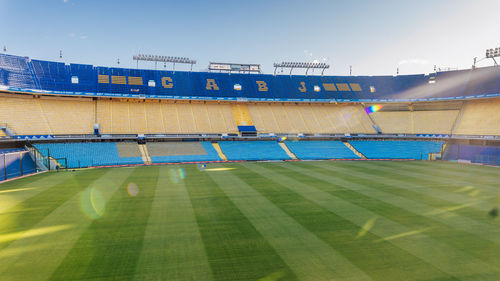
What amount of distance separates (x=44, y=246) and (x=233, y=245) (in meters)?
6.94

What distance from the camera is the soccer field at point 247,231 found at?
8.44 metres

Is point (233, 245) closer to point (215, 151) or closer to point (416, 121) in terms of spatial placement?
point (215, 151)

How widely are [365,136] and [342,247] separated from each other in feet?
126

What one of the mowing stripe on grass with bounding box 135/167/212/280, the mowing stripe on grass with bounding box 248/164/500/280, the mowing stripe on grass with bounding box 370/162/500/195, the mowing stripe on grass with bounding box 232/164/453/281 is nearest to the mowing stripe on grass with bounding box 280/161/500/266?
the mowing stripe on grass with bounding box 248/164/500/280

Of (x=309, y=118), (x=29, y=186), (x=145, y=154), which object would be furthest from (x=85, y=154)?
(x=309, y=118)

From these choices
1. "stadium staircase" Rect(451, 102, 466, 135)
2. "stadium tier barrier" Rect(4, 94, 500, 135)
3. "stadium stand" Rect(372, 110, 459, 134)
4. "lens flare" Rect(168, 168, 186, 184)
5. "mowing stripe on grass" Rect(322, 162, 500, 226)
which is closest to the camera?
"mowing stripe on grass" Rect(322, 162, 500, 226)

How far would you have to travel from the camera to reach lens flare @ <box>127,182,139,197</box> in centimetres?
1727

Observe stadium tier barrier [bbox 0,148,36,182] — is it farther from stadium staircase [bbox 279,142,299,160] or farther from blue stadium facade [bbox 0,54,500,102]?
stadium staircase [bbox 279,142,299,160]

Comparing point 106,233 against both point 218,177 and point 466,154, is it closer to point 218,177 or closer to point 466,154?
point 218,177

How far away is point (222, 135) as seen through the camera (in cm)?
4100

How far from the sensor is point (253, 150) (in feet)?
127

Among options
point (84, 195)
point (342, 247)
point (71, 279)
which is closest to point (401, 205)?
point (342, 247)

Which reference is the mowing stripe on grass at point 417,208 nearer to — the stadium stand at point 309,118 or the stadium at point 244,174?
the stadium at point 244,174

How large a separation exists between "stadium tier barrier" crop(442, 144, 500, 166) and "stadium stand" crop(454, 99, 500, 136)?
92.1 inches
